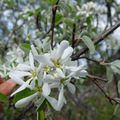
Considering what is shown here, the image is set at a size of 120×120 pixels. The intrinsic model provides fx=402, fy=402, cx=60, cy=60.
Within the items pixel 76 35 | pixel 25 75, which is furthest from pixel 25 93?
pixel 76 35

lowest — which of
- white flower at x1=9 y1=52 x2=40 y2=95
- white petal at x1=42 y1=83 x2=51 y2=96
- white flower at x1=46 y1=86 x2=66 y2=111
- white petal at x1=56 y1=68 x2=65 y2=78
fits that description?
white flower at x1=46 y1=86 x2=66 y2=111

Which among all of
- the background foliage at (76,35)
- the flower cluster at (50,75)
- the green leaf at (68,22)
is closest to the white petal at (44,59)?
the flower cluster at (50,75)

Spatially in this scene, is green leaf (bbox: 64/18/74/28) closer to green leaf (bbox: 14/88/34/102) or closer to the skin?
the skin

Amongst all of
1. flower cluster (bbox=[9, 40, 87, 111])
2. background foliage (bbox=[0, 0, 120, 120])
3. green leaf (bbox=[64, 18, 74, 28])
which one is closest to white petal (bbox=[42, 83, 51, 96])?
flower cluster (bbox=[9, 40, 87, 111])

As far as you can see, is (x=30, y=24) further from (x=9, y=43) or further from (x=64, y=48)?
(x=64, y=48)

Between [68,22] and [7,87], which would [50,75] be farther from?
[68,22]

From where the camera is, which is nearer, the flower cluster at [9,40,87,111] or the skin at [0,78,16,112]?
the flower cluster at [9,40,87,111]

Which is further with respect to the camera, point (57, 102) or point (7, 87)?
point (7, 87)

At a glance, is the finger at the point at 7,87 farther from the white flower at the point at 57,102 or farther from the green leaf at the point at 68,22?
the green leaf at the point at 68,22
